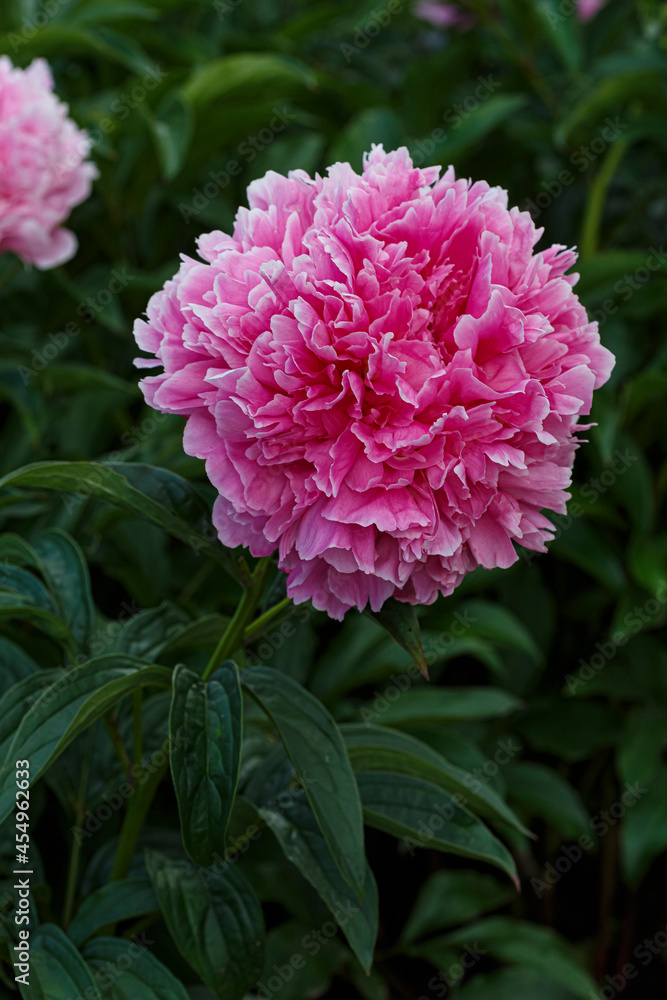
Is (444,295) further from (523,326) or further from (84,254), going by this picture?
(84,254)

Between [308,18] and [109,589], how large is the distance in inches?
41.4

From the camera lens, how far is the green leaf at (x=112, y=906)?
2.34ft

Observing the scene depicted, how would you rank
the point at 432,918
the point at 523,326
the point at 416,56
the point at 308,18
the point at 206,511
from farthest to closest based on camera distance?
1. the point at 416,56
2. the point at 308,18
3. the point at 432,918
4. the point at 206,511
5. the point at 523,326

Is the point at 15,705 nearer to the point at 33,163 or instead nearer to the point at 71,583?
the point at 71,583

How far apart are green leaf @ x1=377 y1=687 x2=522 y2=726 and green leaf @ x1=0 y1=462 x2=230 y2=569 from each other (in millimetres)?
508

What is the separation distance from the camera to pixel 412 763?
686 millimetres

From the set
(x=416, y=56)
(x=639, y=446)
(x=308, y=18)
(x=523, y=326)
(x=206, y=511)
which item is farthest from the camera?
(x=416, y=56)

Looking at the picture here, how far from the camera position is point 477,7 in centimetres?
160

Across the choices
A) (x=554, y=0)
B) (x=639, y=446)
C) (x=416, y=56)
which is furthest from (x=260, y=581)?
(x=416, y=56)
